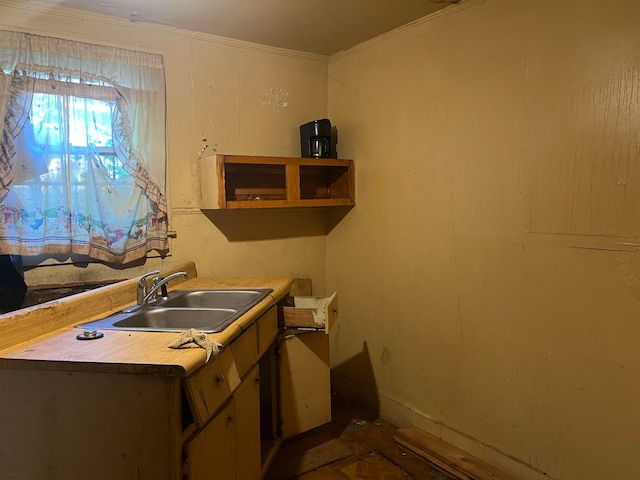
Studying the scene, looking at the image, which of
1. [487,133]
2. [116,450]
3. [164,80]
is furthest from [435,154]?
[116,450]

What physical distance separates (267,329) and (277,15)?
1.59 m

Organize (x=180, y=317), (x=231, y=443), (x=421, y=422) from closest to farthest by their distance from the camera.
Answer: (x=231, y=443), (x=180, y=317), (x=421, y=422)

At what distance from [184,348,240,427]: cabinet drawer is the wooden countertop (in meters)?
0.07

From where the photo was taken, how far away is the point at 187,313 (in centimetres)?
185

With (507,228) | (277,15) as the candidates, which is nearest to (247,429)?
(507,228)

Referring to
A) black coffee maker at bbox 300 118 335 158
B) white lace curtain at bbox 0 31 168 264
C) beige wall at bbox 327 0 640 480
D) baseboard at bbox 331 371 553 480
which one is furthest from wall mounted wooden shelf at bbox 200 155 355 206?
baseboard at bbox 331 371 553 480

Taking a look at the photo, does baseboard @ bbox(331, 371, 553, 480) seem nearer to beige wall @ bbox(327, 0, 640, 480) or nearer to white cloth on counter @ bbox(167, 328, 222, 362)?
beige wall @ bbox(327, 0, 640, 480)

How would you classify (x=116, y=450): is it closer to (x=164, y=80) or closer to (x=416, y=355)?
(x=416, y=355)

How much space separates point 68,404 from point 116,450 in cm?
19

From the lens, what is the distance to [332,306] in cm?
217

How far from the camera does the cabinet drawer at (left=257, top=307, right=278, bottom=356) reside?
1828mm

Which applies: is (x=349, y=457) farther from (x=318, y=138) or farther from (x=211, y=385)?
(x=318, y=138)

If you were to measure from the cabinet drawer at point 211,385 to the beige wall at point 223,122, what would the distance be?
3.46ft

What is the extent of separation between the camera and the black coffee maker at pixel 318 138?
103 inches
